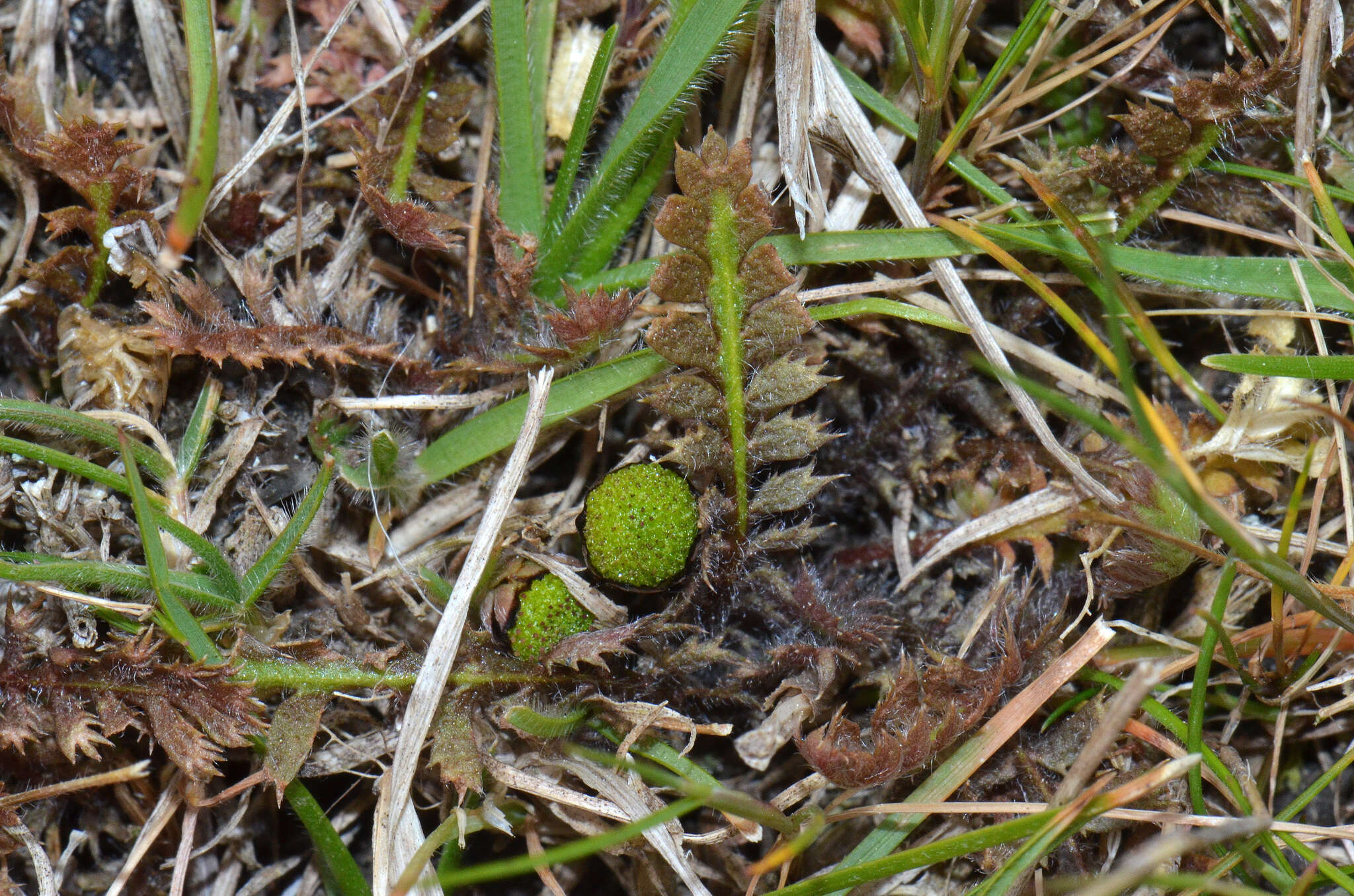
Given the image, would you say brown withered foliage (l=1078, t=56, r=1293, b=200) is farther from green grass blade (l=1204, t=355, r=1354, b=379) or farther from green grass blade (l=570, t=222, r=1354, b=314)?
green grass blade (l=1204, t=355, r=1354, b=379)

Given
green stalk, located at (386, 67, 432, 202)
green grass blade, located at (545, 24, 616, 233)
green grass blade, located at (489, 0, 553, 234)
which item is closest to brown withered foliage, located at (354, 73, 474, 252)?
green stalk, located at (386, 67, 432, 202)

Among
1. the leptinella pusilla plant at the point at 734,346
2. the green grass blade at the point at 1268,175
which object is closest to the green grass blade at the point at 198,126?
the leptinella pusilla plant at the point at 734,346

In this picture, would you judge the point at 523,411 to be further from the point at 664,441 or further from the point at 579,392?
the point at 664,441

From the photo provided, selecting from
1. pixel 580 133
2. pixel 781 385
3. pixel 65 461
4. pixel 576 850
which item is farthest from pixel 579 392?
pixel 65 461

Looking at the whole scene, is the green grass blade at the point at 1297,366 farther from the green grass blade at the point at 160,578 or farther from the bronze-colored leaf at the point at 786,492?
the green grass blade at the point at 160,578

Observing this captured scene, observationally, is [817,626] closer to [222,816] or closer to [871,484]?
[871,484]
